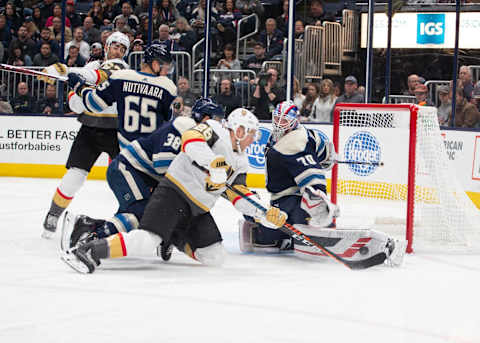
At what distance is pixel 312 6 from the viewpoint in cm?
958

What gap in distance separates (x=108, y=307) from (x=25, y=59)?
23.3ft

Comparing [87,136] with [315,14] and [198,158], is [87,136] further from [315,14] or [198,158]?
[315,14]

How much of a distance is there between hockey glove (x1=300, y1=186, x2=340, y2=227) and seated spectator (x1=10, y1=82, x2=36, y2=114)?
5.38 m

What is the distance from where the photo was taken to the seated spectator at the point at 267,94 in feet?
26.7

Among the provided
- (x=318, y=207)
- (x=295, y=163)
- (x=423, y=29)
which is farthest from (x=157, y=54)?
(x=423, y=29)

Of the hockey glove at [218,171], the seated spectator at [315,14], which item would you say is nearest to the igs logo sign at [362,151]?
the hockey glove at [218,171]

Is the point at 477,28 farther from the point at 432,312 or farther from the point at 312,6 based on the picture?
the point at 432,312

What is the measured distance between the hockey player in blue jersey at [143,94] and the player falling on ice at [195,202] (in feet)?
2.22

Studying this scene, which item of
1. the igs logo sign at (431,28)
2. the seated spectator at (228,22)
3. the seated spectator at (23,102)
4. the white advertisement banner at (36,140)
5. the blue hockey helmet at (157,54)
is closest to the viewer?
the blue hockey helmet at (157,54)

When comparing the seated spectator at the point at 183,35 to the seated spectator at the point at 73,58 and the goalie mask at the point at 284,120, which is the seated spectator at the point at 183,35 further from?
the goalie mask at the point at 284,120

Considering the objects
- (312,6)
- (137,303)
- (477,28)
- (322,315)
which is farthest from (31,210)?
(477,28)

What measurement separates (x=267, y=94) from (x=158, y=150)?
4614mm

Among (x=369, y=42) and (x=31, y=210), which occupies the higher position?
(x=369, y=42)

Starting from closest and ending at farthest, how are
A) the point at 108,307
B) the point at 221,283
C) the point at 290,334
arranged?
the point at 290,334 < the point at 108,307 < the point at 221,283
